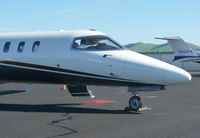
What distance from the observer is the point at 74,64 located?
37.1ft

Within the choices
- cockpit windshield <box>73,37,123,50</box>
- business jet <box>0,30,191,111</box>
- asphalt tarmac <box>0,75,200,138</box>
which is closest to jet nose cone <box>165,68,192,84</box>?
business jet <box>0,30,191,111</box>

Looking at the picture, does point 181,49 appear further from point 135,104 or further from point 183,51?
point 135,104

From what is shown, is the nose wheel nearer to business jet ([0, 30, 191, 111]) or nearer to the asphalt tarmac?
business jet ([0, 30, 191, 111])

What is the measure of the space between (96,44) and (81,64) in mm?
859

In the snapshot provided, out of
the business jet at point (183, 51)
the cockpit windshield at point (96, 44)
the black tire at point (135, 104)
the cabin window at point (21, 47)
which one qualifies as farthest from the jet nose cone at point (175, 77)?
the business jet at point (183, 51)

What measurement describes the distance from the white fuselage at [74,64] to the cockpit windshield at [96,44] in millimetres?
134

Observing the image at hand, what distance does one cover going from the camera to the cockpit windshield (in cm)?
1121

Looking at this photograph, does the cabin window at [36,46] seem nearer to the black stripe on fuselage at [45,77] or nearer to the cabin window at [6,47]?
the black stripe on fuselage at [45,77]

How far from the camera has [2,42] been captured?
43.8ft

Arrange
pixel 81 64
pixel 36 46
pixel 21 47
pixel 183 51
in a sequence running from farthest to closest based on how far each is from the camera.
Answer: pixel 183 51 < pixel 21 47 < pixel 36 46 < pixel 81 64

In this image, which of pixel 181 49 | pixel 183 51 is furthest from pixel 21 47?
pixel 181 49

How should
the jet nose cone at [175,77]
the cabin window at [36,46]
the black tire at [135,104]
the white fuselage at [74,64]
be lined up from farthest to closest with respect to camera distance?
the cabin window at [36,46], the black tire at [135,104], the white fuselage at [74,64], the jet nose cone at [175,77]

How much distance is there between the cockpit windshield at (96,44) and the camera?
36.8 ft

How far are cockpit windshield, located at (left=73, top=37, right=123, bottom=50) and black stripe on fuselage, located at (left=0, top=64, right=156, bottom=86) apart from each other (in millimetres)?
1035
